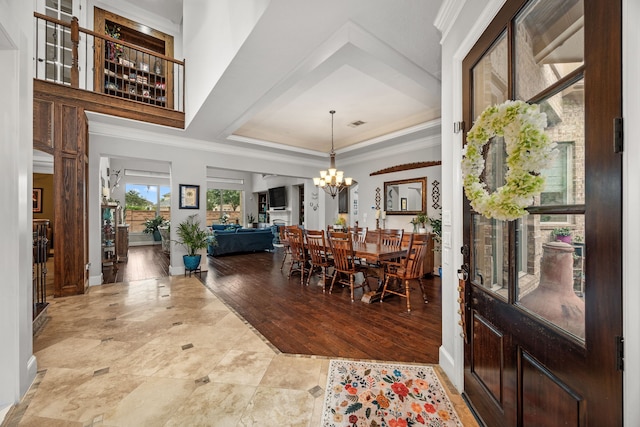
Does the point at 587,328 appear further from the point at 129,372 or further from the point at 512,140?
the point at 129,372

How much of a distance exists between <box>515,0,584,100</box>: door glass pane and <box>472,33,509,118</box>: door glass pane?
92 mm

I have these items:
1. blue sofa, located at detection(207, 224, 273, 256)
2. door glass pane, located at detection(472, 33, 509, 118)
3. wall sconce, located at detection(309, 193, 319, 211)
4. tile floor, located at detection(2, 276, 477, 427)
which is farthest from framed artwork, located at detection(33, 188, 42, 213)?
door glass pane, located at detection(472, 33, 509, 118)

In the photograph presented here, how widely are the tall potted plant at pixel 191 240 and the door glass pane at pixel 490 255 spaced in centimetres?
486

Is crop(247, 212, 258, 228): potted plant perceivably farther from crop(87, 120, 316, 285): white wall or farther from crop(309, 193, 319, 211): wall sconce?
crop(87, 120, 316, 285): white wall

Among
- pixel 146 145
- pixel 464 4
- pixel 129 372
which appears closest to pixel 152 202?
pixel 146 145

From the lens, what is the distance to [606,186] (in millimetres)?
828

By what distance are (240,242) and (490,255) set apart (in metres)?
6.96

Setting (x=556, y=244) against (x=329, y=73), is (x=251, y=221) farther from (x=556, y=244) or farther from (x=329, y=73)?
(x=556, y=244)

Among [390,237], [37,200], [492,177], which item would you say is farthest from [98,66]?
[492,177]

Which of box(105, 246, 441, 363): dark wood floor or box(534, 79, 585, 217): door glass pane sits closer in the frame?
box(534, 79, 585, 217): door glass pane

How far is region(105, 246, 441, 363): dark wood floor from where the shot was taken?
7.93 feet

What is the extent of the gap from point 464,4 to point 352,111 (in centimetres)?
317

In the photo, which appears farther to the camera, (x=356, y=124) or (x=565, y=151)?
(x=356, y=124)

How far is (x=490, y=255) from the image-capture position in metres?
1.51
